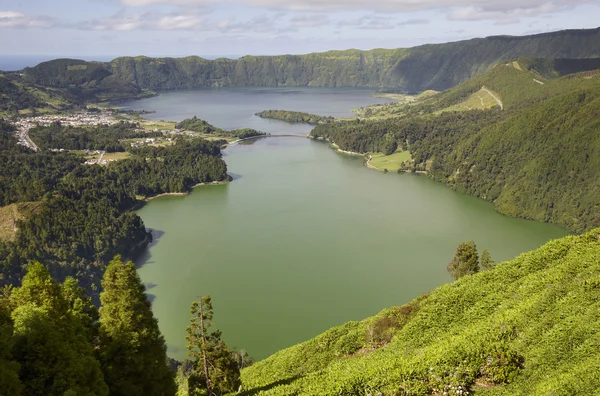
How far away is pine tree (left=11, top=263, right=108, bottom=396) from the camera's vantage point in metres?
11.0

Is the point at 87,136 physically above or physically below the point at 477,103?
below

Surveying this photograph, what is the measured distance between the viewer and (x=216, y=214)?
69.6 metres

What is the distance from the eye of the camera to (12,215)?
5631 cm

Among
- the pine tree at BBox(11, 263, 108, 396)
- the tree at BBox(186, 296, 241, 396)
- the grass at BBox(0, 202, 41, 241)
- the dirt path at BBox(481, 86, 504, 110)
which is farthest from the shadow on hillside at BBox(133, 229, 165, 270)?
the dirt path at BBox(481, 86, 504, 110)

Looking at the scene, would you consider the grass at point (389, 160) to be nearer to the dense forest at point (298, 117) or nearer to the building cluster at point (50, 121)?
the dense forest at point (298, 117)

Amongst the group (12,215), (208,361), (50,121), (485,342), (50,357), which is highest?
(50,121)

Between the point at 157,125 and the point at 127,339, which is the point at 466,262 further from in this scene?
the point at 157,125

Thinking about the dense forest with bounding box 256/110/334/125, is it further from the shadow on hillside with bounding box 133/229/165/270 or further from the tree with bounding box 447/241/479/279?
the tree with bounding box 447/241/479/279

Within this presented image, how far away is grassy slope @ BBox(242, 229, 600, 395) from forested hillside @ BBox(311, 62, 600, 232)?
5592 centimetres

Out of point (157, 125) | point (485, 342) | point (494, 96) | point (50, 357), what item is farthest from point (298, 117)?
point (50, 357)

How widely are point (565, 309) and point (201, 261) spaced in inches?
1684

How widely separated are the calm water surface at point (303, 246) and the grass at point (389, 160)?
28.2ft

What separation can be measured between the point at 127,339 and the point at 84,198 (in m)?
60.3

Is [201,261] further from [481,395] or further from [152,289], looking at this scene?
[481,395]
